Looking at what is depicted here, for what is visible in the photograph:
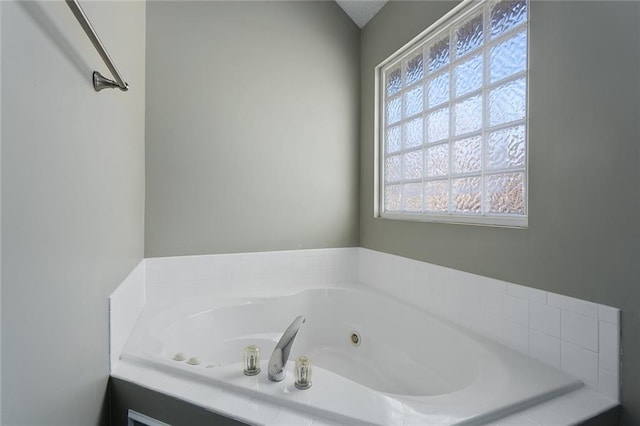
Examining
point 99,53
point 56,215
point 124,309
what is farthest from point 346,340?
point 99,53

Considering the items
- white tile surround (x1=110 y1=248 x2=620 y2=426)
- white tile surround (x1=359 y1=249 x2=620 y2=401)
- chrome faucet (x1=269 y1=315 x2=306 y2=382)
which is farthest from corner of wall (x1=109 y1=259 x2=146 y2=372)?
white tile surround (x1=359 y1=249 x2=620 y2=401)

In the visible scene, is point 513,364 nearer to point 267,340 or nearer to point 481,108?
point 481,108

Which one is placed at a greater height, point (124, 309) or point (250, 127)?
point (250, 127)

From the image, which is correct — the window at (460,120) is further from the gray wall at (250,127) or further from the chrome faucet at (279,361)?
the chrome faucet at (279,361)

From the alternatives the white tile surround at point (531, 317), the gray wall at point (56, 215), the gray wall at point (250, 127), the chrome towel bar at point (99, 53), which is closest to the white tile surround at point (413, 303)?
the white tile surround at point (531, 317)

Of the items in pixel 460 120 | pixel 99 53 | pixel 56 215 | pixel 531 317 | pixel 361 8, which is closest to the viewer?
pixel 56 215

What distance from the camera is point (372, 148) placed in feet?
7.75

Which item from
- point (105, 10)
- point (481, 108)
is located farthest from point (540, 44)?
point (105, 10)

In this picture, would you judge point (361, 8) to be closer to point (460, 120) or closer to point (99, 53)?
point (460, 120)

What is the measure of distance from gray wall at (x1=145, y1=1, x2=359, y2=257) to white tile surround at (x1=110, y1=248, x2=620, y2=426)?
14 cm

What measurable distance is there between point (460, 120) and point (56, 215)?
1.70m

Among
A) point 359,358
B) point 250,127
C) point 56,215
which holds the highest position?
point 250,127

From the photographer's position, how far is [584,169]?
1091 millimetres

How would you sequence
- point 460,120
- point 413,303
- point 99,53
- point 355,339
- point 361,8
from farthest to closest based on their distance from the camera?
1. point 361,8
2. point 355,339
3. point 413,303
4. point 460,120
5. point 99,53
